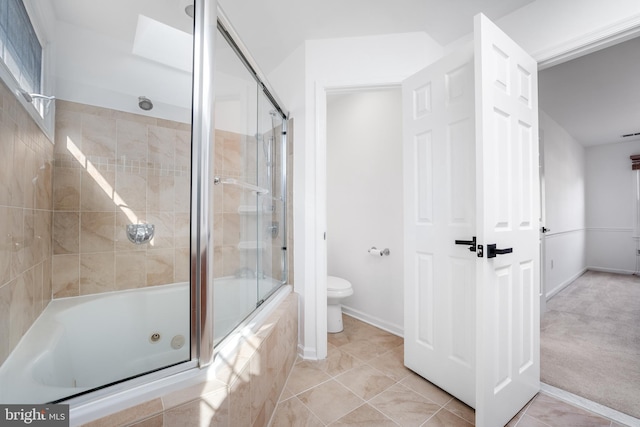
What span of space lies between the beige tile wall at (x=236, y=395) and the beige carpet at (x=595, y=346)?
1713 mm

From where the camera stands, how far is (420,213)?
1.78 metres

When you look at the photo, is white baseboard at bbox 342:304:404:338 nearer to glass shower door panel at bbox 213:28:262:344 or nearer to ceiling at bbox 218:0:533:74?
glass shower door panel at bbox 213:28:262:344

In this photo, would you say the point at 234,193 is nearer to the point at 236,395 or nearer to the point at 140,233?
the point at 140,233

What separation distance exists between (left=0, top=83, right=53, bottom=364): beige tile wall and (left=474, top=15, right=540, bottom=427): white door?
189 cm

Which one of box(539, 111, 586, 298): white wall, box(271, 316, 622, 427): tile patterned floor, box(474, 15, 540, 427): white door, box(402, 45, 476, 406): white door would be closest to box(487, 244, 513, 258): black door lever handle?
box(474, 15, 540, 427): white door

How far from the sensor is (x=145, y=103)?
1904 millimetres

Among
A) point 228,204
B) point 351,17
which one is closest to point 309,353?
point 228,204

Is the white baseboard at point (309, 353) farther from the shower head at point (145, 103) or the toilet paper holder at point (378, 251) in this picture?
the shower head at point (145, 103)

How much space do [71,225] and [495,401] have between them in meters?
2.51

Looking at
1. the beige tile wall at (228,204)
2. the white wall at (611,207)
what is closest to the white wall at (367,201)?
the beige tile wall at (228,204)

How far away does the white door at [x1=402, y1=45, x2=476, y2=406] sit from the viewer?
1.51m

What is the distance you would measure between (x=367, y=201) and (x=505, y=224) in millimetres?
1494

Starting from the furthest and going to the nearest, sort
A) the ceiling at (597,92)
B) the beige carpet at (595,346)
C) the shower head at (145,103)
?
1. the ceiling at (597,92)
2. the shower head at (145,103)
3. the beige carpet at (595,346)

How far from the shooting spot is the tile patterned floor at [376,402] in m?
1.39
